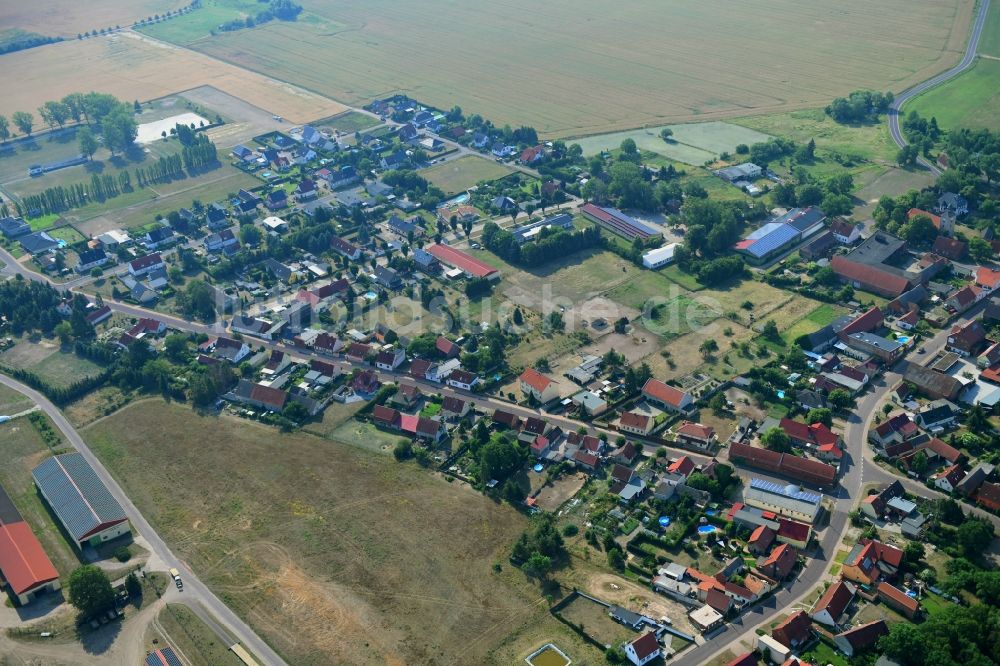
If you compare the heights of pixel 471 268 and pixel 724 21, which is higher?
pixel 724 21

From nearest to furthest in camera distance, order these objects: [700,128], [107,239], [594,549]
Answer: [594,549] < [107,239] < [700,128]

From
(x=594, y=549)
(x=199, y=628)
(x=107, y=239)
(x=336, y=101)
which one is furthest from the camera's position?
(x=336, y=101)

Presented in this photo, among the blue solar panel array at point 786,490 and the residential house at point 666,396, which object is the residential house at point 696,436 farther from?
the blue solar panel array at point 786,490

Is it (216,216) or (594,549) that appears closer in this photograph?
(594,549)

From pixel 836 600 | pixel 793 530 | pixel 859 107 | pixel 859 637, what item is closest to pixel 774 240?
pixel 859 107

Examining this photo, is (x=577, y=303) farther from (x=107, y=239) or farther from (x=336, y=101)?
(x=336, y=101)

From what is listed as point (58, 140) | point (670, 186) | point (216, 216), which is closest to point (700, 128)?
point (670, 186)

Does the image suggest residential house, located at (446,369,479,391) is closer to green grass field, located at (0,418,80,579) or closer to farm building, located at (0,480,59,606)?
green grass field, located at (0,418,80,579)
